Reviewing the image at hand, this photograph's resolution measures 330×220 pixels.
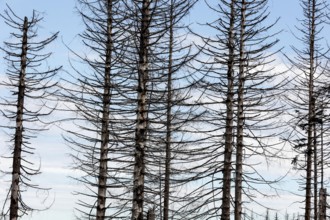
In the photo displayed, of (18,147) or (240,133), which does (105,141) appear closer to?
(18,147)

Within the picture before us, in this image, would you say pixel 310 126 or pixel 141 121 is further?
pixel 310 126

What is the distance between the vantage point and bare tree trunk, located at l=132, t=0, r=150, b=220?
10.0 meters

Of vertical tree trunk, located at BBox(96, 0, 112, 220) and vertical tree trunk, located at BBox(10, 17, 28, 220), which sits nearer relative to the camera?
vertical tree trunk, located at BBox(96, 0, 112, 220)

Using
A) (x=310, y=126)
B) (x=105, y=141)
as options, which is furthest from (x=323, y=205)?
(x=105, y=141)

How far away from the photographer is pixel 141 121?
10.3 m

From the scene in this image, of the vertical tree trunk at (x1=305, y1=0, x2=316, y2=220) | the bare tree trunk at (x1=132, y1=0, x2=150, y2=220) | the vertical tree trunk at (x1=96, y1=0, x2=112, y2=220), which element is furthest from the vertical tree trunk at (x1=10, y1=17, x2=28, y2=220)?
the vertical tree trunk at (x1=305, y1=0, x2=316, y2=220)

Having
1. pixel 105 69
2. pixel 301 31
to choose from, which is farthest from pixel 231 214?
pixel 301 31

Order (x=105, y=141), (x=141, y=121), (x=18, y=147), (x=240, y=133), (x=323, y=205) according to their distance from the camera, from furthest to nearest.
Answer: (x=323, y=205)
(x=18, y=147)
(x=240, y=133)
(x=105, y=141)
(x=141, y=121)

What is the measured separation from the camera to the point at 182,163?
18.5 meters

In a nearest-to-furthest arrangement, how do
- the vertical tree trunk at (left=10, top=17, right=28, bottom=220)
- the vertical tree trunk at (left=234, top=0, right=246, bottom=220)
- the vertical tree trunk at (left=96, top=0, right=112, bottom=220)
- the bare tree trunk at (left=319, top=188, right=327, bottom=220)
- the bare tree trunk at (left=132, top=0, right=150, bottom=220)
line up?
the bare tree trunk at (left=132, top=0, right=150, bottom=220) → the vertical tree trunk at (left=96, top=0, right=112, bottom=220) → the vertical tree trunk at (left=234, top=0, right=246, bottom=220) → the vertical tree trunk at (left=10, top=17, right=28, bottom=220) → the bare tree trunk at (left=319, top=188, right=327, bottom=220)

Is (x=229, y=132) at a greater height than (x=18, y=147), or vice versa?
(x=229, y=132)

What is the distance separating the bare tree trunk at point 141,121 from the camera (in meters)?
10.0

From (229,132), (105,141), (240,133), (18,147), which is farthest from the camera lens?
(18,147)

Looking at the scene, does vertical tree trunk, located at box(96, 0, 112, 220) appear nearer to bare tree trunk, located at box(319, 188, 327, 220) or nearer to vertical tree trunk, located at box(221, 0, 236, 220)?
vertical tree trunk, located at box(221, 0, 236, 220)
